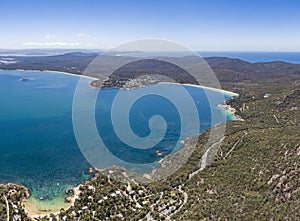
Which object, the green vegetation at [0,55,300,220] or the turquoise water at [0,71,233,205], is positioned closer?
the green vegetation at [0,55,300,220]

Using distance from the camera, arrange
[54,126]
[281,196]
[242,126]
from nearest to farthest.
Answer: [281,196], [242,126], [54,126]

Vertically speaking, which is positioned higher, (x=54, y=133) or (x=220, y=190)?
(x=220, y=190)

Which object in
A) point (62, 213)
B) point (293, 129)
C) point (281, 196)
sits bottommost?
point (62, 213)

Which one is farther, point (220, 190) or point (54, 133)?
point (54, 133)

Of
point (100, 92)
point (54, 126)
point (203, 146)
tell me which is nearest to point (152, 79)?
point (100, 92)

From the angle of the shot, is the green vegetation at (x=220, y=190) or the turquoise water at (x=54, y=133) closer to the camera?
the green vegetation at (x=220, y=190)

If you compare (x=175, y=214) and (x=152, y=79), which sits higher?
(x=152, y=79)

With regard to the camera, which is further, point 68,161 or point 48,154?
point 48,154

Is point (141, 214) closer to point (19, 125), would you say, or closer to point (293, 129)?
point (293, 129)
